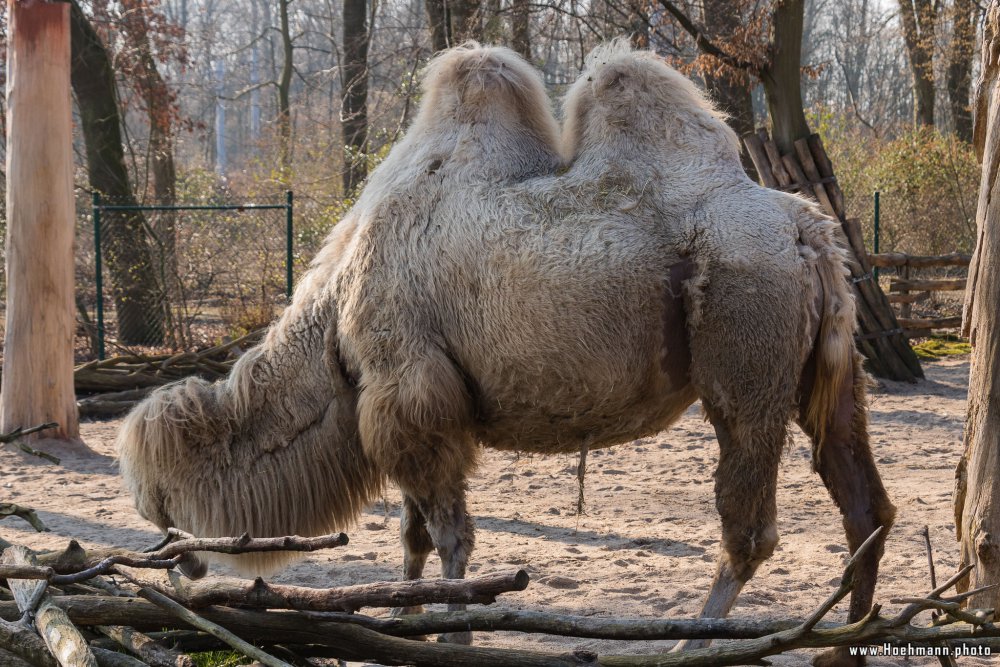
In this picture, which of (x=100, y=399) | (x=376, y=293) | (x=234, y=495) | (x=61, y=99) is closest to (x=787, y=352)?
(x=376, y=293)

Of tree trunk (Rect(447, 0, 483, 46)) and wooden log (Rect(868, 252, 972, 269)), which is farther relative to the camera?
wooden log (Rect(868, 252, 972, 269))

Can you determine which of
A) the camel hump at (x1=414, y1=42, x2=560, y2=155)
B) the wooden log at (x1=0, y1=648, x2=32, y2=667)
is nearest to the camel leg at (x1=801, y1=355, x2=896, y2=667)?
the camel hump at (x1=414, y1=42, x2=560, y2=155)

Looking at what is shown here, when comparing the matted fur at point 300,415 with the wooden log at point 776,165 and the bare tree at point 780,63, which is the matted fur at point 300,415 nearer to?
the wooden log at point 776,165

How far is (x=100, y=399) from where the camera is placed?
904cm

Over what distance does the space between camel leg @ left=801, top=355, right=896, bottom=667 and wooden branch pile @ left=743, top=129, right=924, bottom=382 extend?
5.81 metres

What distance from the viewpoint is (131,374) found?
9.41 metres

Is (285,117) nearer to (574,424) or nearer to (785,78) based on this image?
(785,78)

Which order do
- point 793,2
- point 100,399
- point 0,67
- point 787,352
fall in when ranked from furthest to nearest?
point 0,67
point 793,2
point 100,399
point 787,352

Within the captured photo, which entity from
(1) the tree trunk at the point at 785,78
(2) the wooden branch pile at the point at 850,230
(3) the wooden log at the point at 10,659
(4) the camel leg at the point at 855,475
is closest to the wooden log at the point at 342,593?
(3) the wooden log at the point at 10,659

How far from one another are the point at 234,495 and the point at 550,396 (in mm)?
1297

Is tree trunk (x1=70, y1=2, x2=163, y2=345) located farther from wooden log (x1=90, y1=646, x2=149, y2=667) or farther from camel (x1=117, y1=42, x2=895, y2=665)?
wooden log (x1=90, y1=646, x2=149, y2=667)

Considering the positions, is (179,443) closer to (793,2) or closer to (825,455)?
(825,455)

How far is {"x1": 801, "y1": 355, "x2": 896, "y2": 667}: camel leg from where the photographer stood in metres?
3.84

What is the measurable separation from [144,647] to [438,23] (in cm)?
1025
